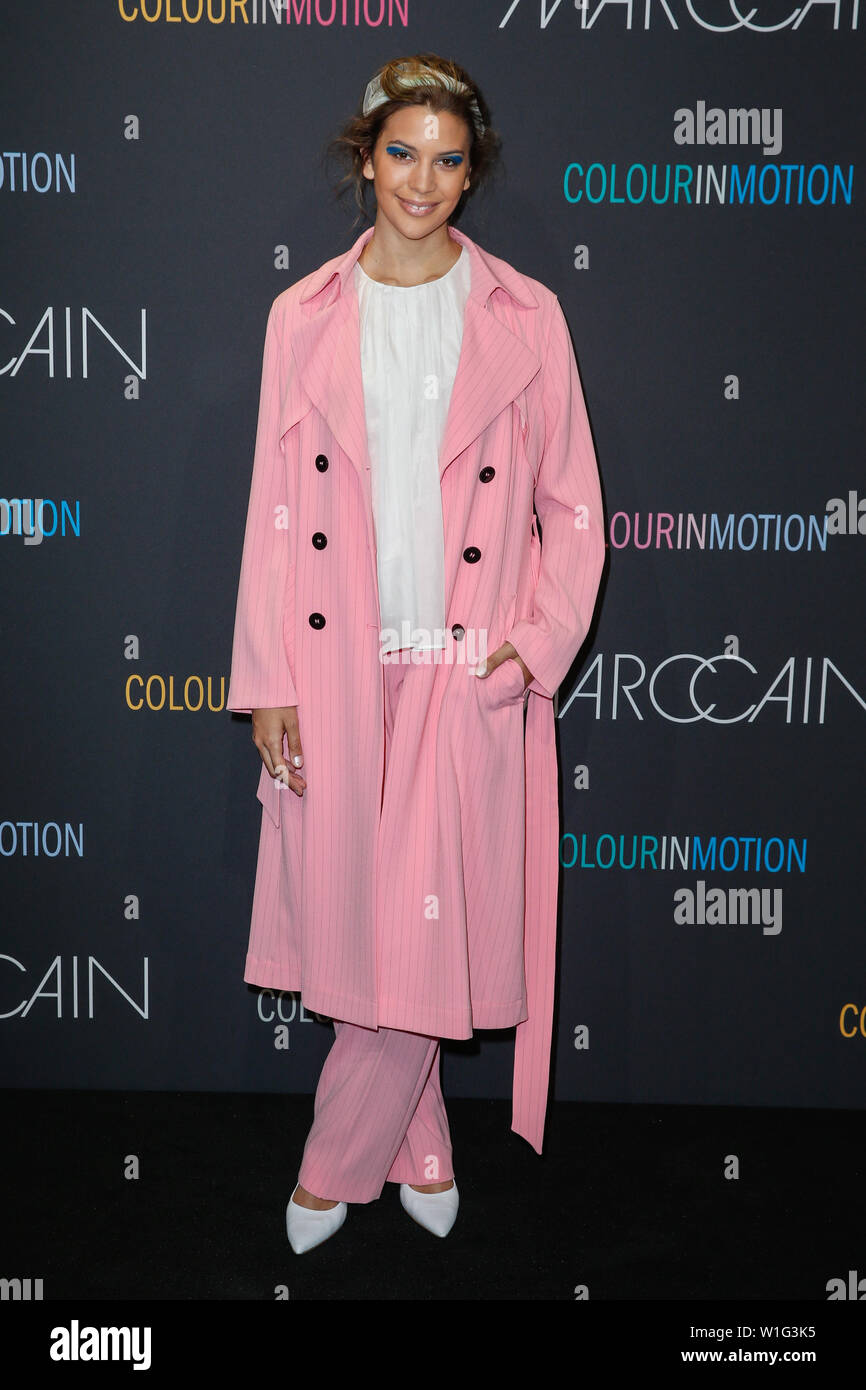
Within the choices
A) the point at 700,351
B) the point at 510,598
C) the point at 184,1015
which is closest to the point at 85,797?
the point at 184,1015

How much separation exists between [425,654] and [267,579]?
0.34 meters

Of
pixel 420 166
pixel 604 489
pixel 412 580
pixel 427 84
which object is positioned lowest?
pixel 412 580

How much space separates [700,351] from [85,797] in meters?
1.67

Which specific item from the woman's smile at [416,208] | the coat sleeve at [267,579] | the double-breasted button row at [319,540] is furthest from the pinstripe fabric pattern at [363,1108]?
the woman's smile at [416,208]

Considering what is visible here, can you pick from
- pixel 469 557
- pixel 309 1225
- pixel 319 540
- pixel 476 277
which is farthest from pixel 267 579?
pixel 309 1225

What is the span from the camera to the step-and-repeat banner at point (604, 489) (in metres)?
2.56

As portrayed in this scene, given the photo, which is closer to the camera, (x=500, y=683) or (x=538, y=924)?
(x=500, y=683)

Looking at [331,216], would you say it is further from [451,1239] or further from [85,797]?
[451,1239]

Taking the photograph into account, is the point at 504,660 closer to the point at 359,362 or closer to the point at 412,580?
the point at 412,580

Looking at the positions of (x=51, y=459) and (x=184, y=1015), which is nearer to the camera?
(x=51, y=459)

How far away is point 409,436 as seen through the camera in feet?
7.48

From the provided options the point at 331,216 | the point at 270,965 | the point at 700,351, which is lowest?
the point at 270,965

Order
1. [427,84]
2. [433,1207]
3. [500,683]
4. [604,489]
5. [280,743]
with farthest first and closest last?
[604,489] → [433,1207] → [280,743] → [500,683] → [427,84]

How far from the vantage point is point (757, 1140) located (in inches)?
113
